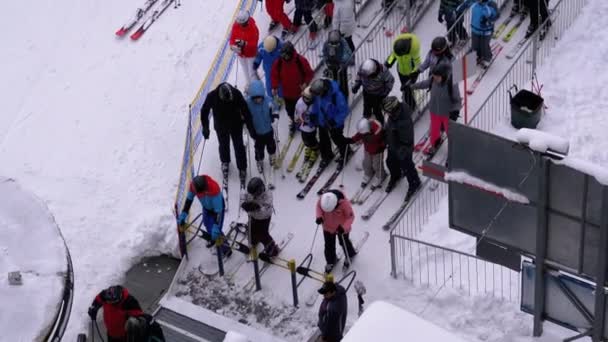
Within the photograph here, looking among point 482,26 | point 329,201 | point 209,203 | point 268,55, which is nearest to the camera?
point 329,201

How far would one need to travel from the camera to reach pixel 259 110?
19844 mm

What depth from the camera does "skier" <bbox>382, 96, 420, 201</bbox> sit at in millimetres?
18844

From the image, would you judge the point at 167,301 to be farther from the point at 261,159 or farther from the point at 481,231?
the point at 481,231

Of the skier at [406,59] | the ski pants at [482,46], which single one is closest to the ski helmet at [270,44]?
the skier at [406,59]

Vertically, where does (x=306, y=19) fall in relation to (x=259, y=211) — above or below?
above

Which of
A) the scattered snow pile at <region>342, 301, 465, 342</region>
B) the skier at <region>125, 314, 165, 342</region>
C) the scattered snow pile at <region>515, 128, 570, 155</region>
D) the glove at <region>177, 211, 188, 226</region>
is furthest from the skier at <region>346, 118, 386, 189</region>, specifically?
the scattered snow pile at <region>342, 301, 465, 342</region>

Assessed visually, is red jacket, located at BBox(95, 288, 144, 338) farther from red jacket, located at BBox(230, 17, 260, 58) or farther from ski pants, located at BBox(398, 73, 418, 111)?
ski pants, located at BBox(398, 73, 418, 111)

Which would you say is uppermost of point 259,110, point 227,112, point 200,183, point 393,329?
point 259,110

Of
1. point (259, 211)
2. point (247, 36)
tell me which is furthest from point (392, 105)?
point (247, 36)

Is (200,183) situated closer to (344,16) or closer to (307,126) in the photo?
(307,126)

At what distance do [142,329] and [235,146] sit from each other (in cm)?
468

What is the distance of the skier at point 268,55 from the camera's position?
68.2 ft

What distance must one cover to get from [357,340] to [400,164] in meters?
6.37

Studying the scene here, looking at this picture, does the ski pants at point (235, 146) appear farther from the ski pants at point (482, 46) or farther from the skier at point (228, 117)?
the ski pants at point (482, 46)
